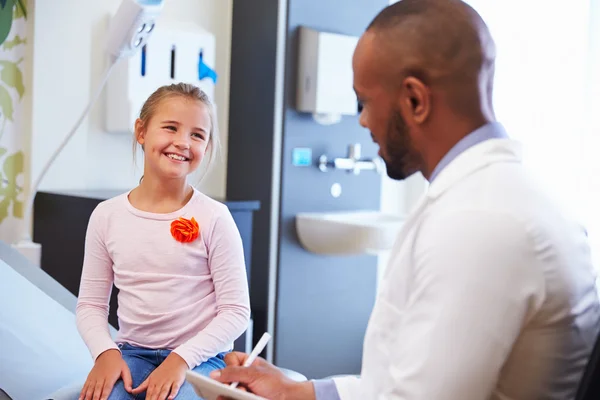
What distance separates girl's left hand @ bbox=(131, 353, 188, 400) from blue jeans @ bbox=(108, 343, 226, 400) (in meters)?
0.02

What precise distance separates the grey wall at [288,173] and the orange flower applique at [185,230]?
1323 millimetres

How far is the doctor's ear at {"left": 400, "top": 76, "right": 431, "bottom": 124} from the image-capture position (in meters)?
0.85

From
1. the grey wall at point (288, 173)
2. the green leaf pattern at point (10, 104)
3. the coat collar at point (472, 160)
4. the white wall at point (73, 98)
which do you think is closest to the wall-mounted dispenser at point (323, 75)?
the grey wall at point (288, 173)

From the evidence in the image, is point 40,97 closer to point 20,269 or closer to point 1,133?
point 1,133

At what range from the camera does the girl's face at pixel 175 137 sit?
1.36 meters

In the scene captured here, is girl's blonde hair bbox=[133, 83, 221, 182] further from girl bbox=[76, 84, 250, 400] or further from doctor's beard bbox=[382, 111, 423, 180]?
doctor's beard bbox=[382, 111, 423, 180]

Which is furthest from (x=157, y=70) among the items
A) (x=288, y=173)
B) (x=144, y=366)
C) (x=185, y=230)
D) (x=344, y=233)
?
(x=144, y=366)

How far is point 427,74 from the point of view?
85cm

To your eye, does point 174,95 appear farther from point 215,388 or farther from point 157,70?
point 157,70

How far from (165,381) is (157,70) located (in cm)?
142

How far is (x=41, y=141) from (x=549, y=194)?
68.8 inches

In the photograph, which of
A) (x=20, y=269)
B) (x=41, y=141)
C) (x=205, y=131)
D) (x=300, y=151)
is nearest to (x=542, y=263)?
(x=205, y=131)

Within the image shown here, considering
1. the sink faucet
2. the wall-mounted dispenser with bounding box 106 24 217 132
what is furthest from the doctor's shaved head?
the sink faucet

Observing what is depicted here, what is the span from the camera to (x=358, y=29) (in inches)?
113
